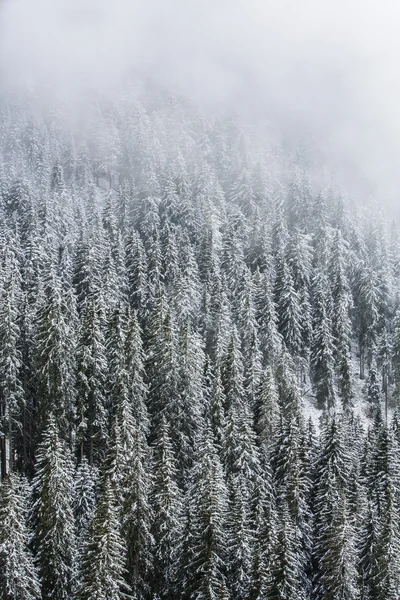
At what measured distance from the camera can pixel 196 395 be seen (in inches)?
2411

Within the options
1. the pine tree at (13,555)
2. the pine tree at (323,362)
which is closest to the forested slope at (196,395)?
the pine tree at (13,555)

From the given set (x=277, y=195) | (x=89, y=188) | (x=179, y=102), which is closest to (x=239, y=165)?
(x=277, y=195)

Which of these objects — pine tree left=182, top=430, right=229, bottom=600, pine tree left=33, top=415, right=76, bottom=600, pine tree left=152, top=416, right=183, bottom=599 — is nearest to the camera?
pine tree left=182, top=430, right=229, bottom=600

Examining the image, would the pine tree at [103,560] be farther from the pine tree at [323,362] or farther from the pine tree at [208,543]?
the pine tree at [323,362]

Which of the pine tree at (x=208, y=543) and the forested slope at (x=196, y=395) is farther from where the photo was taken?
the forested slope at (x=196, y=395)

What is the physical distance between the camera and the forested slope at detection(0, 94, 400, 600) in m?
43.1

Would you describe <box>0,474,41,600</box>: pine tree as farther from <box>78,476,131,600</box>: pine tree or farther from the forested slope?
<box>78,476,131,600</box>: pine tree

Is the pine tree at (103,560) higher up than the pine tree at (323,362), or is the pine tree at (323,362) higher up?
the pine tree at (323,362)

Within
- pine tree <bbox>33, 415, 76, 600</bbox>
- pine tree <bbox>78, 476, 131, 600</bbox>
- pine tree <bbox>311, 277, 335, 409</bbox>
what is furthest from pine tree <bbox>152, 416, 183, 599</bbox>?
pine tree <bbox>311, 277, 335, 409</bbox>

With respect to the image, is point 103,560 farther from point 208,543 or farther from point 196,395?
point 196,395

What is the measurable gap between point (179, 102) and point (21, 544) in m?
160

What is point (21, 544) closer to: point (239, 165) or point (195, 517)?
point (195, 517)

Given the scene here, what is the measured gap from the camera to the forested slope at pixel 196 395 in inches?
1697

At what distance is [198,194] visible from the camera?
121 meters
